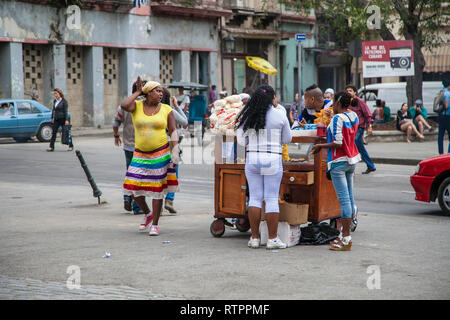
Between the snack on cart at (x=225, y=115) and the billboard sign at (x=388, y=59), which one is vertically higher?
the billboard sign at (x=388, y=59)

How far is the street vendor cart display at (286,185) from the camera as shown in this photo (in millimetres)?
8773

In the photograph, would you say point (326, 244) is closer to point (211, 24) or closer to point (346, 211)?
point (346, 211)

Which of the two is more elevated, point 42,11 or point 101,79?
point 42,11

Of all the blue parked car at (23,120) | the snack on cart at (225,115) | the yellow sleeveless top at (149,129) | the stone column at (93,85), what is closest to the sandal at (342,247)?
the snack on cart at (225,115)

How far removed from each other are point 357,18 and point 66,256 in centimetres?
1933

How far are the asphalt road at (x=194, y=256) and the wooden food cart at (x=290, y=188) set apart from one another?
1.17ft

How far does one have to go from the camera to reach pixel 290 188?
8.91 m

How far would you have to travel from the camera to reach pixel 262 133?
8.20 m

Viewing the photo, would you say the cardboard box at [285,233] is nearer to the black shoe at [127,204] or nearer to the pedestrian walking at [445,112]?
the black shoe at [127,204]

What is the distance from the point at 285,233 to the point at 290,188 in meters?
0.72

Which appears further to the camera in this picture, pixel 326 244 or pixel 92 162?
pixel 92 162

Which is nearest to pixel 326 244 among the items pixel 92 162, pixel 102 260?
pixel 102 260

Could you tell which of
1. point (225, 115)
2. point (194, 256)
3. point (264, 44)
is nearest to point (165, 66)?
point (264, 44)

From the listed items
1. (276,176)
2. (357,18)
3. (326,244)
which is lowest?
(326,244)
